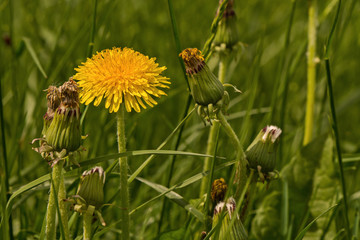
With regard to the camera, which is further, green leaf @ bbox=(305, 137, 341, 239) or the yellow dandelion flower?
green leaf @ bbox=(305, 137, 341, 239)

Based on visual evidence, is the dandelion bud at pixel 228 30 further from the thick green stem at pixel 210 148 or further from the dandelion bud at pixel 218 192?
the dandelion bud at pixel 218 192

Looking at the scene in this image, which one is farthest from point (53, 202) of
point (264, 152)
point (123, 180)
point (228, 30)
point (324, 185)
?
point (324, 185)

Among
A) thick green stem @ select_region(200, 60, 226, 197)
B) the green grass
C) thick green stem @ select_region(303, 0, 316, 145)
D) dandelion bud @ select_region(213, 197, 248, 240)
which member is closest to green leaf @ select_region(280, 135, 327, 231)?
the green grass

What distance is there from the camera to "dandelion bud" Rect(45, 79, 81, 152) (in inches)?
47.5

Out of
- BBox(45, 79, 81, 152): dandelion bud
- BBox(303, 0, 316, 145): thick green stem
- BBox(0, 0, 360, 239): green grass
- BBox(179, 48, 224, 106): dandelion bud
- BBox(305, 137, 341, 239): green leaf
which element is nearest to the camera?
BBox(45, 79, 81, 152): dandelion bud

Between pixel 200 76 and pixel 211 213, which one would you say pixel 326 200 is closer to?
pixel 211 213

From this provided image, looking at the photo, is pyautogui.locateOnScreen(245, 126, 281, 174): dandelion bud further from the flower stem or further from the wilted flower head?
the flower stem

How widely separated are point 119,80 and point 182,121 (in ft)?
0.60

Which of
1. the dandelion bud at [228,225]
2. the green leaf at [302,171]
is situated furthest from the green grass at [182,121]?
the dandelion bud at [228,225]

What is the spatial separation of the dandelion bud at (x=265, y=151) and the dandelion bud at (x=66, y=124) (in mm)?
463

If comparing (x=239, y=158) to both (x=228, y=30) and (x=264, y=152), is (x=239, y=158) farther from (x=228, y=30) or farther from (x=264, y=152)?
(x=228, y=30)

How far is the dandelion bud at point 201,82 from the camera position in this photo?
132cm

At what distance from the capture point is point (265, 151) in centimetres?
138

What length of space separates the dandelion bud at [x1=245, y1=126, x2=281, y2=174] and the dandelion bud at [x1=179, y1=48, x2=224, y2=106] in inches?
6.5
